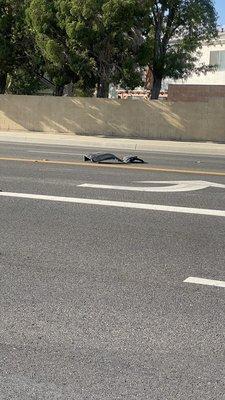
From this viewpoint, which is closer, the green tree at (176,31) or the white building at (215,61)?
the green tree at (176,31)

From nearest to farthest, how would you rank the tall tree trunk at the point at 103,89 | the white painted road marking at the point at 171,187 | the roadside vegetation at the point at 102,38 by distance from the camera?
the white painted road marking at the point at 171,187
the roadside vegetation at the point at 102,38
the tall tree trunk at the point at 103,89

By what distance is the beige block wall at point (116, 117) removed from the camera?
88.2ft

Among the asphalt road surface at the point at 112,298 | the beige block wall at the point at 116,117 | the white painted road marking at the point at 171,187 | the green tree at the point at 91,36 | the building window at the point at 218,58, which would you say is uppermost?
the building window at the point at 218,58

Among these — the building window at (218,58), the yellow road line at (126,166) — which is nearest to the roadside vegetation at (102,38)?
the yellow road line at (126,166)

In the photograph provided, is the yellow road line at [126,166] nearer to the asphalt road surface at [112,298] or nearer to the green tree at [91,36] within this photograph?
the asphalt road surface at [112,298]

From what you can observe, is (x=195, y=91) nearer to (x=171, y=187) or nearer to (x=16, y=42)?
(x=16, y=42)

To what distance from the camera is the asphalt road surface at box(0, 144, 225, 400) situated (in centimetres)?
380

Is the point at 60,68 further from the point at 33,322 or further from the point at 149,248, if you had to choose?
the point at 33,322

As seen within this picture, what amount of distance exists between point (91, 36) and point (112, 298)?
22.0 m

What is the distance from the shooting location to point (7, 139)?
25.7 metres


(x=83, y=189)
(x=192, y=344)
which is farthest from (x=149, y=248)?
(x=83, y=189)

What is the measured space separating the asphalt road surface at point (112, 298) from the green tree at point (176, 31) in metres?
19.9

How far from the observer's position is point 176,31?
2931cm

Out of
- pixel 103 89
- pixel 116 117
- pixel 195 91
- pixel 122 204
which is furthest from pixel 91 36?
pixel 122 204
